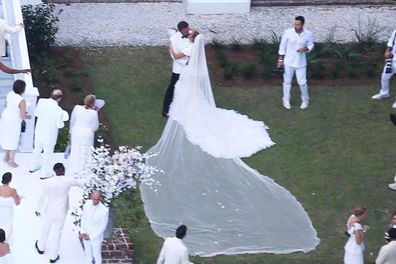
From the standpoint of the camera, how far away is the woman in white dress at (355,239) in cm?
1784

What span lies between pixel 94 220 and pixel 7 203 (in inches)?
53.1

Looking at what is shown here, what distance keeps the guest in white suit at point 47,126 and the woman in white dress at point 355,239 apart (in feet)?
17.0

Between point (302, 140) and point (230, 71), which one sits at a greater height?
point (230, 71)

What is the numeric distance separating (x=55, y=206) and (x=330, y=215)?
4.44 metres

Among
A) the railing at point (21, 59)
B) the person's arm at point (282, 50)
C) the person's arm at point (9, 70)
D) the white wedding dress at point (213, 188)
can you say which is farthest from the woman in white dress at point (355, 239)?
the person's arm at point (9, 70)

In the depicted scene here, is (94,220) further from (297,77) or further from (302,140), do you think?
(297,77)

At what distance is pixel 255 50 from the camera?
2512 centimetres

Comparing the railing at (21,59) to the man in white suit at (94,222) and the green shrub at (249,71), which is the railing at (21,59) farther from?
the green shrub at (249,71)

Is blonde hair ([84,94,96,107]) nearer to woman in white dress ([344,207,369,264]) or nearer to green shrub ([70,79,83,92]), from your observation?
green shrub ([70,79,83,92])

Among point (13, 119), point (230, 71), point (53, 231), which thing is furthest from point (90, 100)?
point (230, 71)

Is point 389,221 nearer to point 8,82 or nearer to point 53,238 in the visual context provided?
point 53,238

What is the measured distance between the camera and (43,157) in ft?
67.7

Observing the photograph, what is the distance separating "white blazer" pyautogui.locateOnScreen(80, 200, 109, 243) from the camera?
699 inches

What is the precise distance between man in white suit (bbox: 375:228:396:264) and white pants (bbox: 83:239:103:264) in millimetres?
3879
